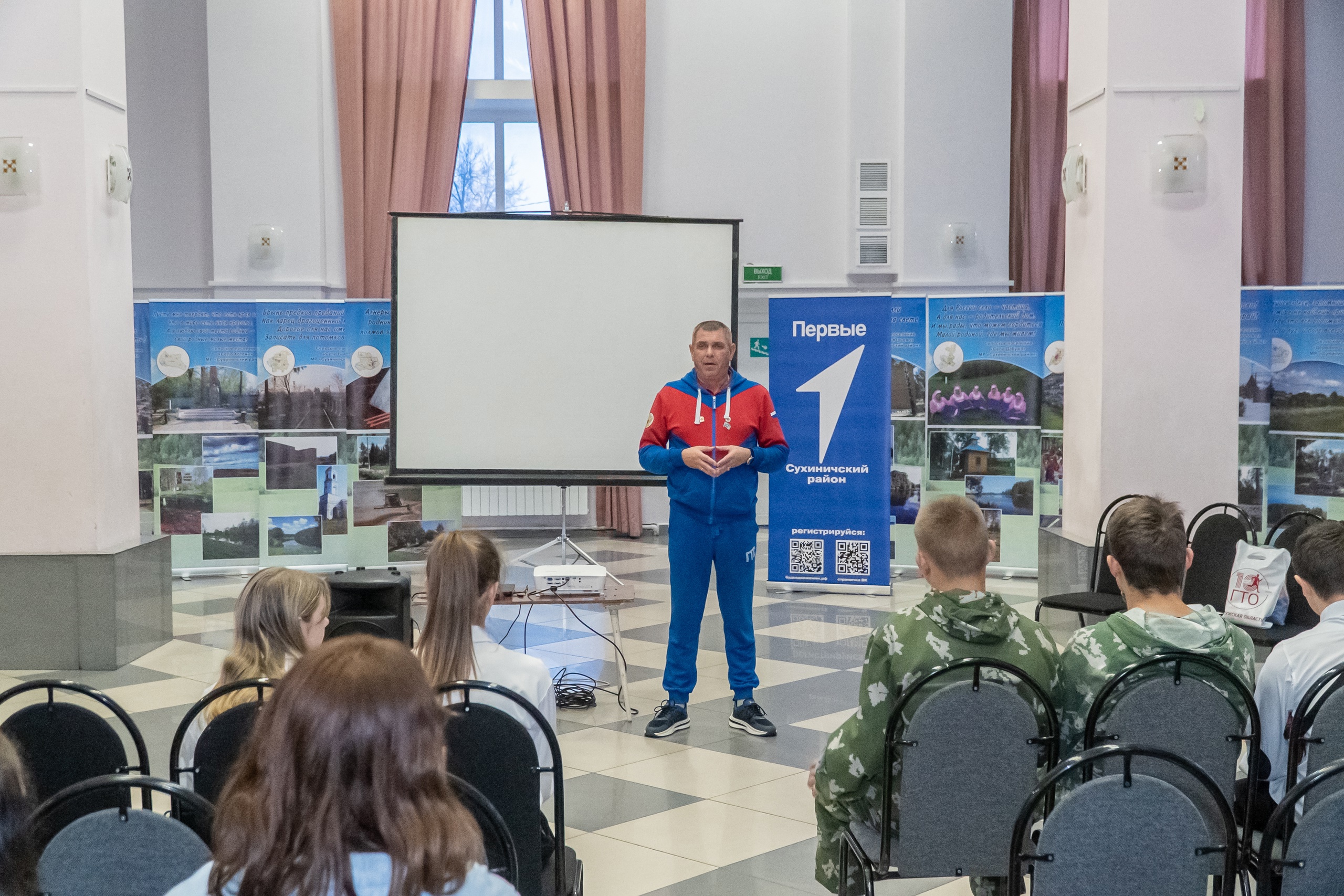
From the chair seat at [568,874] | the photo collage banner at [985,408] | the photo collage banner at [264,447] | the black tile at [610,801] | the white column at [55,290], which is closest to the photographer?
the chair seat at [568,874]

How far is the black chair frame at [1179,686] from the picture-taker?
214 centimetres

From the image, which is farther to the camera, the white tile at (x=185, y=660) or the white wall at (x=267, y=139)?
the white wall at (x=267, y=139)

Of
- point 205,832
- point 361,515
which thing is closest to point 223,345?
point 361,515

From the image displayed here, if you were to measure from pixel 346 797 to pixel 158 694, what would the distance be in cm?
422

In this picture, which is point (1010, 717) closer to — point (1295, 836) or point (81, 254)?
point (1295, 836)

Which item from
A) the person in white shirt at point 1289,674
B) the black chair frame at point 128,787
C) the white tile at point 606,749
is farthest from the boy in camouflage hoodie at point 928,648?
the white tile at point 606,749

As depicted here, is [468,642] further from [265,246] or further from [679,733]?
[265,246]

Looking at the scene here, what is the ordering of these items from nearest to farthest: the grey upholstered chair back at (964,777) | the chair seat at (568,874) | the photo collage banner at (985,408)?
the grey upholstered chair back at (964,777) → the chair seat at (568,874) → the photo collage banner at (985,408)

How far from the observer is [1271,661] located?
2451 mm

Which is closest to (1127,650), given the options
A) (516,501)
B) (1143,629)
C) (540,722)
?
(1143,629)

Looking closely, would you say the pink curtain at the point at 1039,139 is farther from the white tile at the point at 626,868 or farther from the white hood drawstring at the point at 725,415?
the white tile at the point at 626,868

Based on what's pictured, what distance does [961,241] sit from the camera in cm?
868

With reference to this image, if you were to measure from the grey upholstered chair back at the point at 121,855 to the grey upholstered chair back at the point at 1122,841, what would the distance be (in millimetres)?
1109

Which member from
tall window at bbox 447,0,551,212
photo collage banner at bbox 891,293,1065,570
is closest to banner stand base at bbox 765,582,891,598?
photo collage banner at bbox 891,293,1065,570
